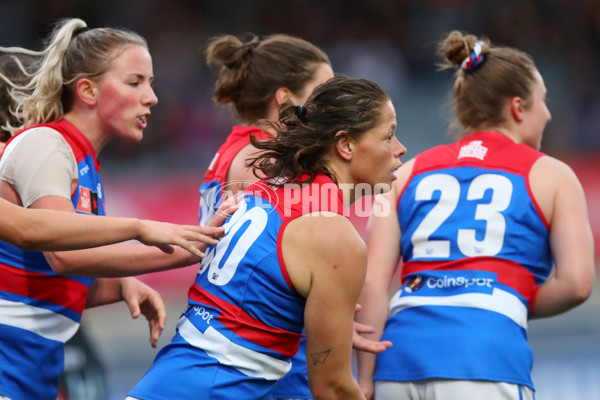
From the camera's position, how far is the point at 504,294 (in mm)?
2973

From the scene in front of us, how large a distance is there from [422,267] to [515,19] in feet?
26.7

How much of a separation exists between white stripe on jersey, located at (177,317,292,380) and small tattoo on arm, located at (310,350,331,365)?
0.15m

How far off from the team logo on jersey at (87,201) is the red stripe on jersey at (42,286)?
27cm

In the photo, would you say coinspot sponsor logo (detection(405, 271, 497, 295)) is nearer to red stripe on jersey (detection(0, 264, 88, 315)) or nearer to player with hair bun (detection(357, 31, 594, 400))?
player with hair bun (detection(357, 31, 594, 400))

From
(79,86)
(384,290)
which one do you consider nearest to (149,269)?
(79,86)

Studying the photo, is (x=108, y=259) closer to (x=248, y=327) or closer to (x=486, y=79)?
(x=248, y=327)

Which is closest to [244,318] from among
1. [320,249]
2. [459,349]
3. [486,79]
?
[320,249]

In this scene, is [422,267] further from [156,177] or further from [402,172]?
[156,177]

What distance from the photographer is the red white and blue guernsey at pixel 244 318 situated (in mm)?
2334

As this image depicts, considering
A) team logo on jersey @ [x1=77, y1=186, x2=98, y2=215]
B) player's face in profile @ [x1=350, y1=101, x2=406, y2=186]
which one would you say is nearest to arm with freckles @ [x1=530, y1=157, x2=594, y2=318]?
player's face in profile @ [x1=350, y1=101, x2=406, y2=186]

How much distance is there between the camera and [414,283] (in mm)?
3127

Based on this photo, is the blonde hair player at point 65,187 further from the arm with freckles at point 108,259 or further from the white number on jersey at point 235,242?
the white number on jersey at point 235,242

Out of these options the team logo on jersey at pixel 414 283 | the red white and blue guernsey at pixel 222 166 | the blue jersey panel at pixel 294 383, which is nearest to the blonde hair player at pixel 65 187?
the red white and blue guernsey at pixel 222 166

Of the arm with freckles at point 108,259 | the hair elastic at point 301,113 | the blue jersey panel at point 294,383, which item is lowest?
the blue jersey panel at point 294,383
